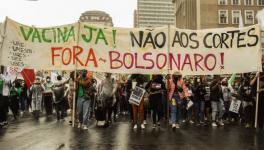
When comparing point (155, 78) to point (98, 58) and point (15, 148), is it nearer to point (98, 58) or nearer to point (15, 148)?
point (98, 58)

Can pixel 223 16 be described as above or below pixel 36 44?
above

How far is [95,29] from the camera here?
14.7m

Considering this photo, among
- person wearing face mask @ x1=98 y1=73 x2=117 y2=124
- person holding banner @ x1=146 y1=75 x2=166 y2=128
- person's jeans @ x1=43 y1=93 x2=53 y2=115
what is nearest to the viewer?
person holding banner @ x1=146 y1=75 x2=166 y2=128

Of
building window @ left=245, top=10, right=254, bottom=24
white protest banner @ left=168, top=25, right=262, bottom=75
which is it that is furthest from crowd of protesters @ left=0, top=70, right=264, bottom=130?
building window @ left=245, top=10, right=254, bottom=24

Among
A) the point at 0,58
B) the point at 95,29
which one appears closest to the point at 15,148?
the point at 0,58

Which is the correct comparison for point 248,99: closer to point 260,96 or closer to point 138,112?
point 260,96

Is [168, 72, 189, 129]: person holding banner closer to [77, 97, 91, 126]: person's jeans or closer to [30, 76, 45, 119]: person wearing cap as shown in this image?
[77, 97, 91, 126]: person's jeans

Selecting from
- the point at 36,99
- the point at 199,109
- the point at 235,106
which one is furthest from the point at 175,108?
the point at 36,99

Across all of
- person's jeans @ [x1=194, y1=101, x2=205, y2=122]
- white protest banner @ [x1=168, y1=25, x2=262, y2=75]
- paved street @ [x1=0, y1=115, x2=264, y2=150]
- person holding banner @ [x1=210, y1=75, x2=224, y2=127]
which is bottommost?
paved street @ [x1=0, y1=115, x2=264, y2=150]

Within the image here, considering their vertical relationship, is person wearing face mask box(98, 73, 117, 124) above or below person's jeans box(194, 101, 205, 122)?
above

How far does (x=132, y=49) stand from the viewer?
14.9 meters

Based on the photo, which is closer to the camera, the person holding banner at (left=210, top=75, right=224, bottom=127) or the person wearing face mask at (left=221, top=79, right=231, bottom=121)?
the person holding banner at (left=210, top=75, right=224, bottom=127)

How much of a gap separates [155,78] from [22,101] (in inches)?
463

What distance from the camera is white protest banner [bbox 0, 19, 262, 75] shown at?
47.3 ft
